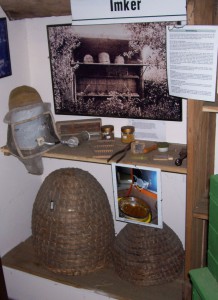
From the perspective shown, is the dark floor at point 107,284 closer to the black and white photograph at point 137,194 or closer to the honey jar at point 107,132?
the black and white photograph at point 137,194

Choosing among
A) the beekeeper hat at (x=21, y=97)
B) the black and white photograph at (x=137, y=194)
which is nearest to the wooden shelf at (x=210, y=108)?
the black and white photograph at (x=137, y=194)

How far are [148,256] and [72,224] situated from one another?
1.18 feet

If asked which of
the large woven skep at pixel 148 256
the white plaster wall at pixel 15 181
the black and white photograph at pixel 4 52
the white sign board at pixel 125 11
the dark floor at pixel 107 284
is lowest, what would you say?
the dark floor at pixel 107 284

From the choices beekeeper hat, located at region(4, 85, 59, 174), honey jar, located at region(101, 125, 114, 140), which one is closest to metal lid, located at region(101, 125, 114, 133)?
honey jar, located at region(101, 125, 114, 140)

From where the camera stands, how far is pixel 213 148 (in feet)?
6.00

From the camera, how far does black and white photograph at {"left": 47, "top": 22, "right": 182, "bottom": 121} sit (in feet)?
5.98

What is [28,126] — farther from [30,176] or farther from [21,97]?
[30,176]

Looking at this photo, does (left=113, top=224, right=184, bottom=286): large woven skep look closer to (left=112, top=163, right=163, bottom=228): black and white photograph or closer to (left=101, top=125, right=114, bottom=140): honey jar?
(left=112, top=163, right=163, bottom=228): black and white photograph

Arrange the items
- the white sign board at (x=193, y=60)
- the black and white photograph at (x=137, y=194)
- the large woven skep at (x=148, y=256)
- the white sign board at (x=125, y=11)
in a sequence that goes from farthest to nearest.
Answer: the large woven skep at (x=148, y=256) → the black and white photograph at (x=137, y=194) → the white sign board at (x=125, y=11) → the white sign board at (x=193, y=60)

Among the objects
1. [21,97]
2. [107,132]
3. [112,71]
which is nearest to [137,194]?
[107,132]

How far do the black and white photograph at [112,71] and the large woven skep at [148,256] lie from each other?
1.73 feet

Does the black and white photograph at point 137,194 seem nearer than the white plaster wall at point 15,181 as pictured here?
Yes

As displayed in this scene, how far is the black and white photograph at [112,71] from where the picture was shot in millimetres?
1823

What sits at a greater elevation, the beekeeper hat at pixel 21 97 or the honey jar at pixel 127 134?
the beekeeper hat at pixel 21 97
